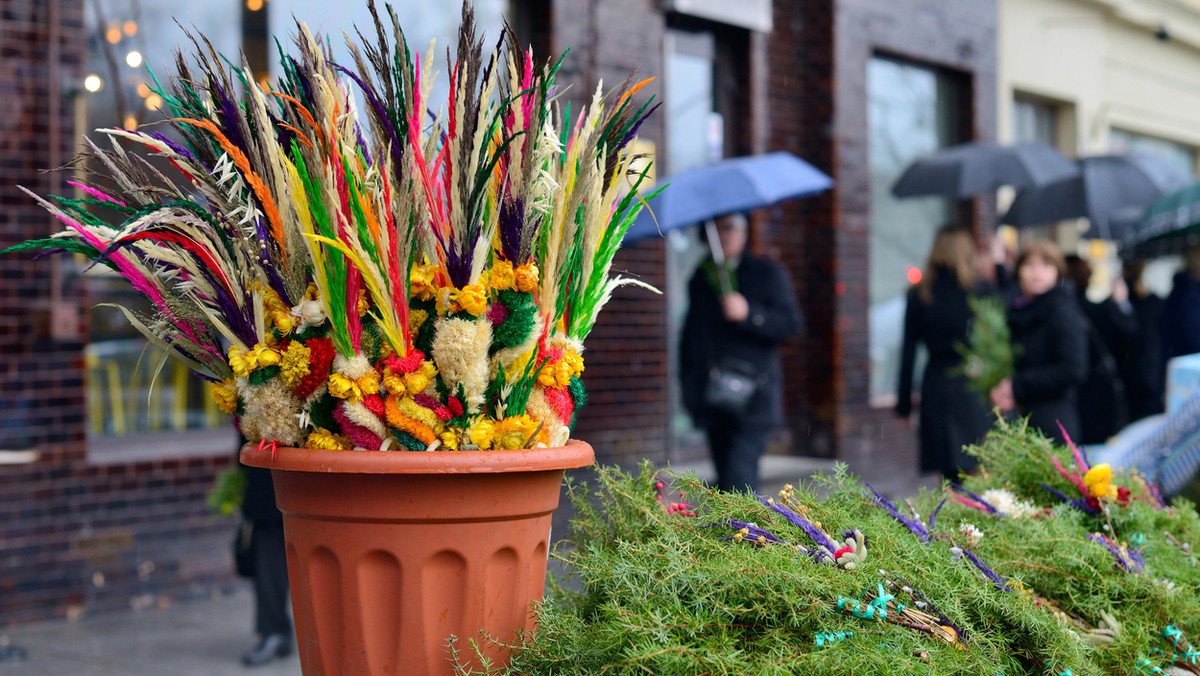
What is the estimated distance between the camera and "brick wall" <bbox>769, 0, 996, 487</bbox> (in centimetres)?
977

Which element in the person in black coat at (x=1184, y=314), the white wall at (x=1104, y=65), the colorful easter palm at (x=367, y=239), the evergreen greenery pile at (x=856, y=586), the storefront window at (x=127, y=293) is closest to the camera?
the evergreen greenery pile at (x=856, y=586)

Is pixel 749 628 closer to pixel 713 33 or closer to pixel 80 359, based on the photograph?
pixel 80 359

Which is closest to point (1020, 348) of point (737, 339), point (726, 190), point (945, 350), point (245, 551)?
point (945, 350)

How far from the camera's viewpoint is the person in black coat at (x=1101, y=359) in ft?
26.9

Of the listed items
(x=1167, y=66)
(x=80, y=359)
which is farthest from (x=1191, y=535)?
(x=1167, y=66)

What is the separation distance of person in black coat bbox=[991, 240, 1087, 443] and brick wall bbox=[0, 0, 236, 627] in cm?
457

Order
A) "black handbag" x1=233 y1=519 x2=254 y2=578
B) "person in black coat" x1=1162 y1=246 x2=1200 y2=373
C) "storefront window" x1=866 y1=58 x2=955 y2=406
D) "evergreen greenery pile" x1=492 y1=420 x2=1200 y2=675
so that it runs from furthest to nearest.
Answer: "storefront window" x1=866 y1=58 x2=955 y2=406 < "person in black coat" x1=1162 y1=246 x2=1200 y2=373 < "black handbag" x1=233 y1=519 x2=254 y2=578 < "evergreen greenery pile" x1=492 y1=420 x2=1200 y2=675

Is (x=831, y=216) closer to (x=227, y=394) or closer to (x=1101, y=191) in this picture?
(x=1101, y=191)

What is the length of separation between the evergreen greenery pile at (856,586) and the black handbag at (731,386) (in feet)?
12.0

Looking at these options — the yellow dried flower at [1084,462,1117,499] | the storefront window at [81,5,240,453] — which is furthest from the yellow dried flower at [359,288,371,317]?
the storefront window at [81,5,240,453]

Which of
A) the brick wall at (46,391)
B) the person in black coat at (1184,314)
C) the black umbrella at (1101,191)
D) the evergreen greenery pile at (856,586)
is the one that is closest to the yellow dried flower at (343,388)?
Result: the evergreen greenery pile at (856,586)

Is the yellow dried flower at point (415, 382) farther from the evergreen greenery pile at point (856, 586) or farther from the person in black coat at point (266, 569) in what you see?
the person in black coat at point (266, 569)

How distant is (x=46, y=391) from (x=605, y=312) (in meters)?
3.29

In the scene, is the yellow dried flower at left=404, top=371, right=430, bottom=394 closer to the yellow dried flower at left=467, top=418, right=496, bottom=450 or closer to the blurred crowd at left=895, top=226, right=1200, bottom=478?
the yellow dried flower at left=467, top=418, right=496, bottom=450
